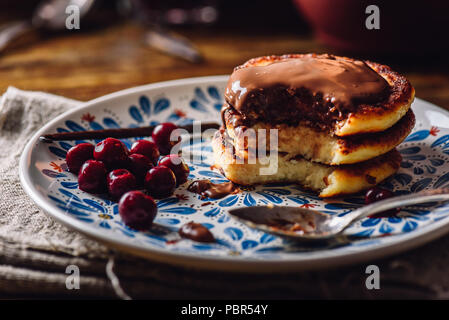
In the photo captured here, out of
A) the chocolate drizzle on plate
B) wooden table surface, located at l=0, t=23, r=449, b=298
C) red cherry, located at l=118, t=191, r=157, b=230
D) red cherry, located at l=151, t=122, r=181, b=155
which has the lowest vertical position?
the chocolate drizzle on plate

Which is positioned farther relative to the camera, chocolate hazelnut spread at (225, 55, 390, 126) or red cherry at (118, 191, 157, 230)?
chocolate hazelnut spread at (225, 55, 390, 126)

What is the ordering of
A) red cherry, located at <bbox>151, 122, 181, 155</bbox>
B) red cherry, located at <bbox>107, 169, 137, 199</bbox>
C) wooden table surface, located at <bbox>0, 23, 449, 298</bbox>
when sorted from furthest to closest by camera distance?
wooden table surface, located at <bbox>0, 23, 449, 298</bbox> < red cherry, located at <bbox>151, 122, 181, 155</bbox> < red cherry, located at <bbox>107, 169, 137, 199</bbox>

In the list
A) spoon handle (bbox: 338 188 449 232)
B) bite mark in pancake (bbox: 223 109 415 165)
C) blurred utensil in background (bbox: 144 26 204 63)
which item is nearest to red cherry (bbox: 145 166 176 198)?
bite mark in pancake (bbox: 223 109 415 165)

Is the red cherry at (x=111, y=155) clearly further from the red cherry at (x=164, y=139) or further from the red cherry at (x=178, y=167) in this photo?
the red cherry at (x=164, y=139)

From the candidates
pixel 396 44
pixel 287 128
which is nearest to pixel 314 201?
pixel 287 128

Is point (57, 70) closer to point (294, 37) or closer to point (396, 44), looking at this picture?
point (294, 37)

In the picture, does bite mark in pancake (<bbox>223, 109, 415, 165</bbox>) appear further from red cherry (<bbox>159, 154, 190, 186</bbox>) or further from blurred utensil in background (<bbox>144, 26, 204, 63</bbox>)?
blurred utensil in background (<bbox>144, 26, 204, 63</bbox>)

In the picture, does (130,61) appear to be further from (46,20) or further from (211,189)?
(211,189)

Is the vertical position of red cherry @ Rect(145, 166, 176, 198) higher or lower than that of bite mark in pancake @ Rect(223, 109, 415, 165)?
lower
